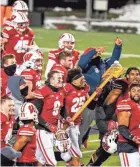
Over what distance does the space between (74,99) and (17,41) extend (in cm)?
440

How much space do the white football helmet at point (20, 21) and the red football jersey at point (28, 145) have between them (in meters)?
5.58

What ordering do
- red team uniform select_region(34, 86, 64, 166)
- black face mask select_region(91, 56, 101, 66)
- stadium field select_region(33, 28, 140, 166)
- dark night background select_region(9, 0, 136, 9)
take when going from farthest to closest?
dark night background select_region(9, 0, 136, 9)
stadium field select_region(33, 28, 140, 166)
black face mask select_region(91, 56, 101, 66)
red team uniform select_region(34, 86, 64, 166)

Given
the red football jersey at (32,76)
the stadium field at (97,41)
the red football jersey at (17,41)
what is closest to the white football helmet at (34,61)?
the red football jersey at (32,76)

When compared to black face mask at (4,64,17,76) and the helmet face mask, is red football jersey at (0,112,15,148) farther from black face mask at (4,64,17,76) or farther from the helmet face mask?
the helmet face mask

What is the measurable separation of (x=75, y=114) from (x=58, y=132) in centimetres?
55

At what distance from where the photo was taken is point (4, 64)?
37.1 feet

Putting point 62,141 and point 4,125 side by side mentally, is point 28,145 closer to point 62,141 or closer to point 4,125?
point 4,125

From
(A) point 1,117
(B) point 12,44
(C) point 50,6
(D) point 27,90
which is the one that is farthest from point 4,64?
(C) point 50,6

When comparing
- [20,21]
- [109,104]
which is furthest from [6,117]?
[20,21]

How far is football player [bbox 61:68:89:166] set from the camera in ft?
35.1

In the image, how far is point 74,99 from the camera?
1072cm

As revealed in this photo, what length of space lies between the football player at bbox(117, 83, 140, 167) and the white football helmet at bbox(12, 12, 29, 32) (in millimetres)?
5367

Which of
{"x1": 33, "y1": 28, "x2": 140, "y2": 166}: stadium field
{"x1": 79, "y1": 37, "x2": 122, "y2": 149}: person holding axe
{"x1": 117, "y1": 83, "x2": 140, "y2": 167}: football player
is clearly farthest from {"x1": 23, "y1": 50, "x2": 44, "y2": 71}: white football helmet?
{"x1": 33, "y1": 28, "x2": 140, "y2": 166}: stadium field

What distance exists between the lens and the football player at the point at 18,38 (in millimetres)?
14719
